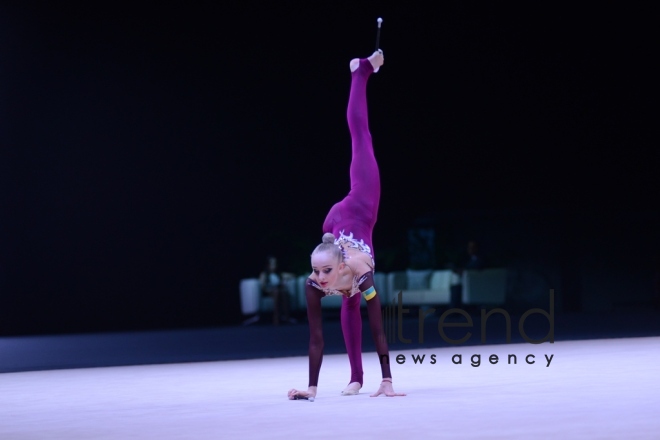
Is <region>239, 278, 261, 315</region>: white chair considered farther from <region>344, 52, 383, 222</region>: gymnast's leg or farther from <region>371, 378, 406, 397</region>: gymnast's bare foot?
<region>371, 378, 406, 397</region>: gymnast's bare foot

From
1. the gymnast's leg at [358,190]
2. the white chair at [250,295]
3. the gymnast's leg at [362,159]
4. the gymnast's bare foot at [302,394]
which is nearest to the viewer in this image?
the gymnast's bare foot at [302,394]

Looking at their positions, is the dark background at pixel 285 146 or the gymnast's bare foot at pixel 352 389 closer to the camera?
the gymnast's bare foot at pixel 352 389

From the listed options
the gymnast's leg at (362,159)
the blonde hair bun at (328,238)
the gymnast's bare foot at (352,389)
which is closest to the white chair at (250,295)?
the gymnast's leg at (362,159)

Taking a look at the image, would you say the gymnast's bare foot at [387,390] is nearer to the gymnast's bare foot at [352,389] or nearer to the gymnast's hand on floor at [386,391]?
the gymnast's hand on floor at [386,391]

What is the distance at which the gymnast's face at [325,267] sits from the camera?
4.53 meters

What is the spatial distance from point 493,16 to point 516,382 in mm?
8757

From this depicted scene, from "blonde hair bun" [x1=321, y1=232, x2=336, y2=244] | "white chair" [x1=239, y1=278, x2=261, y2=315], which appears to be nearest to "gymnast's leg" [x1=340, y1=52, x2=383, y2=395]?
"blonde hair bun" [x1=321, y1=232, x2=336, y2=244]

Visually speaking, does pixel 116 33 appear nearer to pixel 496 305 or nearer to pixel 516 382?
pixel 496 305

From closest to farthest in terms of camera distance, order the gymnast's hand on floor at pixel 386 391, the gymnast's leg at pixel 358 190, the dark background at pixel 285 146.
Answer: the gymnast's hand on floor at pixel 386 391, the gymnast's leg at pixel 358 190, the dark background at pixel 285 146

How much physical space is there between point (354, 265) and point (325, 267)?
0.19m

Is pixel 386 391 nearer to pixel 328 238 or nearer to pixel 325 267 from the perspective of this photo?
pixel 325 267

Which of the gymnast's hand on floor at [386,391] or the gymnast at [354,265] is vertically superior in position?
the gymnast at [354,265]

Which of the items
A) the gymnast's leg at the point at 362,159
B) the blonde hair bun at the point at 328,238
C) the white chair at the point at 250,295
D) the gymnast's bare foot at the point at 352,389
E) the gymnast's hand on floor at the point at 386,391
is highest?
the gymnast's leg at the point at 362,159

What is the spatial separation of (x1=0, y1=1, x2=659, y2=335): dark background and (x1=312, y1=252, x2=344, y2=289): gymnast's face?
291 inches
